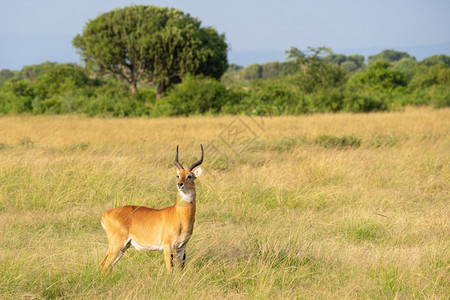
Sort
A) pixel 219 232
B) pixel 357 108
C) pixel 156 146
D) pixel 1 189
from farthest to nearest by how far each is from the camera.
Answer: pixel 357 108 → pixel 156 146 → pixel 1 189 → pixel 219 232

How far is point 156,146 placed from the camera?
1162cm

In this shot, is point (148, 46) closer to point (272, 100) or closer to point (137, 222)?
point (272, 100)

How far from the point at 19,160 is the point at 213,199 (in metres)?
3.29

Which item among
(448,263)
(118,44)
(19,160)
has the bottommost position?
(448,263)

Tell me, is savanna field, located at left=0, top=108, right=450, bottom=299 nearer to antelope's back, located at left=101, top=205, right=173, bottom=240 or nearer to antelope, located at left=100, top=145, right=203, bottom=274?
antelope, located at left=100, top=145, right=203, bottom=274

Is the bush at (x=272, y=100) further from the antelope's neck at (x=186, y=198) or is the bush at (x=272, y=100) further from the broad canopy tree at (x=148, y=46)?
the antelope's neck at (x=186, y=198)

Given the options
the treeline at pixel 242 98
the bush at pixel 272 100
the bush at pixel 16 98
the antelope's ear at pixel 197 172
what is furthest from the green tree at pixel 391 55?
the antelope's ear at pixel 197 172

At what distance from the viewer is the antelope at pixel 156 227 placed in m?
3.73

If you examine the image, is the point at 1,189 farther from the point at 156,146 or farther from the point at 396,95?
the point at 396,95

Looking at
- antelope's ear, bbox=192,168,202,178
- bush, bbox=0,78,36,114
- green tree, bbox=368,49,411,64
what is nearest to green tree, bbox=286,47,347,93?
bush, bbox=0,78,36,114

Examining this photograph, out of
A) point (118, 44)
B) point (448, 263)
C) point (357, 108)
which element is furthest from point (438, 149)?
point (118, 44)

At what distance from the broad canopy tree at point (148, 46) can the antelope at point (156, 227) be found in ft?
85.9

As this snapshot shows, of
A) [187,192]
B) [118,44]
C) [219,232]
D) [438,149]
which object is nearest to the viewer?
[187,192]

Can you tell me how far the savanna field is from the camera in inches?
155
